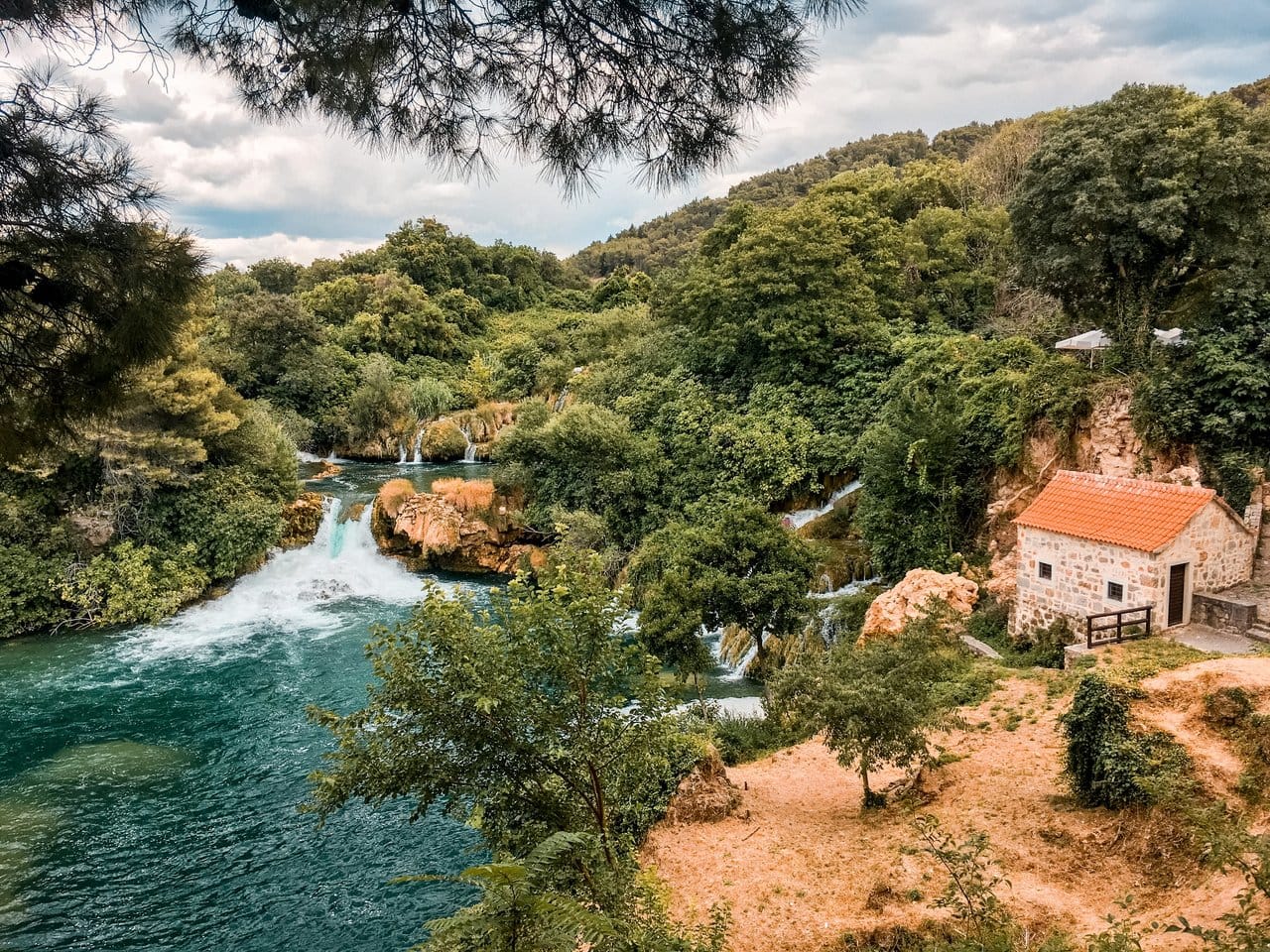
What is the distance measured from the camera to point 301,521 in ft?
77.3

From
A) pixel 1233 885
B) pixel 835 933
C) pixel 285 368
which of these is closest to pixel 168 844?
pixel 835 933

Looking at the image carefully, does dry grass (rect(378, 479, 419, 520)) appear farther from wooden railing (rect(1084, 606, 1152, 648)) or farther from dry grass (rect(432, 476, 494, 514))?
wooden railing (rect(1084, 606, 1152, 648))

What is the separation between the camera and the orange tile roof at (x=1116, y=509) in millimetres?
12016

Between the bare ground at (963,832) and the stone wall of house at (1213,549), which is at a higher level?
the stone wall of house at (1213,549)

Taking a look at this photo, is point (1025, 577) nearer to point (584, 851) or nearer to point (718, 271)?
point (584, 851)

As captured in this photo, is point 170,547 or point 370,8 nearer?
point 370,8

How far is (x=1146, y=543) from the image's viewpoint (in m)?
12.0

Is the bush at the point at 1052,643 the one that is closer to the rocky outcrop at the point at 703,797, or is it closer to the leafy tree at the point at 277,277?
the rocky outcrop at the point at 703,797

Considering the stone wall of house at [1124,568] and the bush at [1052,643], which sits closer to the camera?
the stone wall of house at [1124,568]

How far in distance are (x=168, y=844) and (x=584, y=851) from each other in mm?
8326

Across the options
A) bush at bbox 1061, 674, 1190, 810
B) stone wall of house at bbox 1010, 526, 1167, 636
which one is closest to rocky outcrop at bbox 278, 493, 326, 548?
stone wall of house at bbox 1010, 526, 1167, 636

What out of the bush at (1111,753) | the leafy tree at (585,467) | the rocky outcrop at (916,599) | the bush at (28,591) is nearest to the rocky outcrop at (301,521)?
the bush at (28,591)

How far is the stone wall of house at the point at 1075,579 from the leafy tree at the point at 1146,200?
4890 millimetres

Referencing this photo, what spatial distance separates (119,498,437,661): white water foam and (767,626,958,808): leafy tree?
43.6 ft
